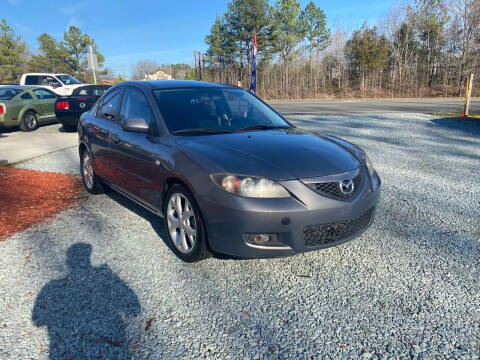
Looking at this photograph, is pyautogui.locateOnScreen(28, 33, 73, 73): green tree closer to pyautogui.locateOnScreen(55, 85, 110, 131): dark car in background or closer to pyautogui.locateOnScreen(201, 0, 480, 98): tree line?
pyautogui.locateOnScreen(201, 0, 480, 98): tree line

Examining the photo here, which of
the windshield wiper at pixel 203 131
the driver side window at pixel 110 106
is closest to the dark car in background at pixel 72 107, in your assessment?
the driver side window at pixel 110 106

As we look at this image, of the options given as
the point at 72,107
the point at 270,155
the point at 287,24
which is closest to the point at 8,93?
the point at 72,107

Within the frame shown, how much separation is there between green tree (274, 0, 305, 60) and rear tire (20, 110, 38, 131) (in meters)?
33.0

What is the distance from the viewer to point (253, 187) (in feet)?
8.77

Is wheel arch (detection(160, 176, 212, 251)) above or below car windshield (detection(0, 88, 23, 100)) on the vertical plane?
below

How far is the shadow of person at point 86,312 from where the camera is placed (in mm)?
2143

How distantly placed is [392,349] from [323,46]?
4730cm

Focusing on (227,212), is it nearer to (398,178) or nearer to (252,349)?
(252,349)

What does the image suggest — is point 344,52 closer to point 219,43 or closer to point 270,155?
point 219,43

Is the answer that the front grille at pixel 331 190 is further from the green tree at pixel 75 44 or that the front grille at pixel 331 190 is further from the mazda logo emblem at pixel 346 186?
the green tree at pixel 75 44

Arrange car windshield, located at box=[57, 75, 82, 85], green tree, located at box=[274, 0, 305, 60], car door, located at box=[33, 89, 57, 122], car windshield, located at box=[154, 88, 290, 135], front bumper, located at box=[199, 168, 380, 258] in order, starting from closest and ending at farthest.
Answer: front bumper, located at box=[199, 168, 380, 258], car windshield, located at box=[154, 88, 290, 135], car door, located at box=[33, 89, 57, 122], car windshield, located at box=[57, 75, 82, 85], green tree, located at box=[274, 0, 305, 60]

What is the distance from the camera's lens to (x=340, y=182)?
2834 millimetres

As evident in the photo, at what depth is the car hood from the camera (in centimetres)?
277

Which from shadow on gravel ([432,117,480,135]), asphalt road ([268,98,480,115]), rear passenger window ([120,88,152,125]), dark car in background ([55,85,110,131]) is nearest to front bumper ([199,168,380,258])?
rear passenger window ([120,88,152,125])
